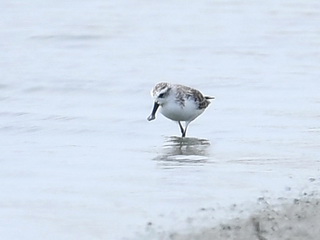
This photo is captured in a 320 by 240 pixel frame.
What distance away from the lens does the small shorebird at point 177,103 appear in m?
10.2

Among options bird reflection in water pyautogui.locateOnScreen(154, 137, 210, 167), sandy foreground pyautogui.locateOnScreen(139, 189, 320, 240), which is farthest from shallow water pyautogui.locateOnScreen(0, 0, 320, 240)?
sandy foreground pyautogui.locateOnScreen(139, 189, 320, 240)

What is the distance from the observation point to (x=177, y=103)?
10297 mm

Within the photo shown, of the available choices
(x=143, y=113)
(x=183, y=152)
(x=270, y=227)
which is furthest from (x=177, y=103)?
(x=270, y=227)

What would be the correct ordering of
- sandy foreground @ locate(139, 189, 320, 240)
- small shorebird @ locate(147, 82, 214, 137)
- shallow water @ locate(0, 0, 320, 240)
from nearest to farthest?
sandy foreground @ locate(139, 189, 320, 240) → shallow water @ locate(0, 0, 320, 240) → small shorebird @ locate(147, 82, 214, 137)

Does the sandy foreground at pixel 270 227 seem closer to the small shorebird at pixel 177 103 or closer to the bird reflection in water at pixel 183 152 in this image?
the bird reflection in water at pixel 183 152

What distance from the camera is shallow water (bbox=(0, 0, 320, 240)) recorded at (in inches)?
281

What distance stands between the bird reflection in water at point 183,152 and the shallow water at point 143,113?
0.02m

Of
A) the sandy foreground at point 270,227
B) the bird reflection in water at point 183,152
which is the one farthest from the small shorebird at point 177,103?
the sandy foreground at point 270,227

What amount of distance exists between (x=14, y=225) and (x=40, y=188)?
1051 millimetres

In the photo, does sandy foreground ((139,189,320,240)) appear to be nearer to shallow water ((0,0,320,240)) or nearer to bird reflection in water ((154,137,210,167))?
shallow water ((0,0,320,240))

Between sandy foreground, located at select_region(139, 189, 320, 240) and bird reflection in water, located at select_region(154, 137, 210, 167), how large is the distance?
241 cm

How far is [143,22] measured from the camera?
1933 cm

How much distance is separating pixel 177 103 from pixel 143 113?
1754 millimetres

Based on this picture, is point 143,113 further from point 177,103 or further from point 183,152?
point 183,152
